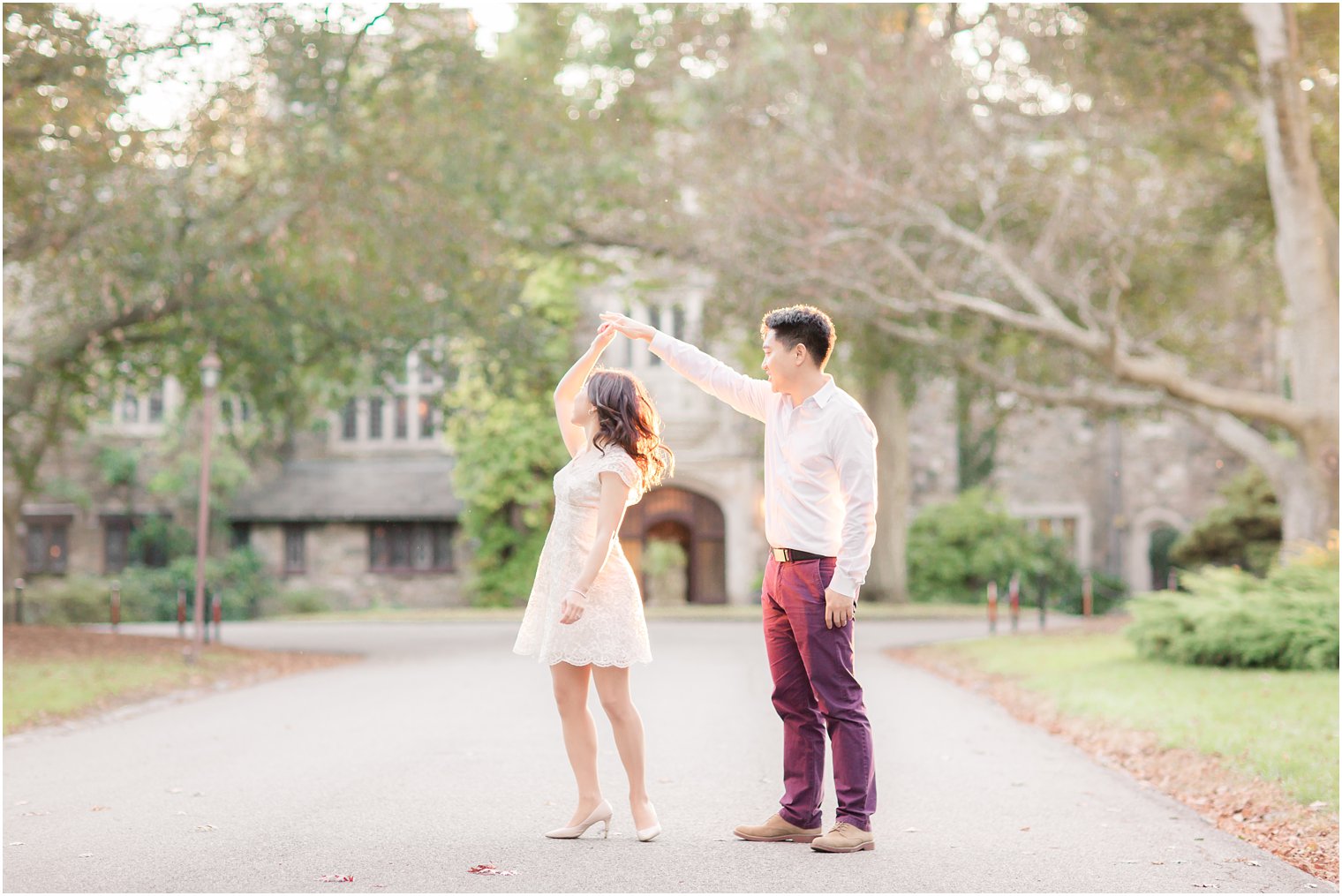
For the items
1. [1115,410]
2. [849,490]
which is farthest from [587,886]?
[1115,410]

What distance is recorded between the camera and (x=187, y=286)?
16.8 metres

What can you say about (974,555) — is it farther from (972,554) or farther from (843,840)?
(843,840)

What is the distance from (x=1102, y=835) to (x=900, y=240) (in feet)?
49.5

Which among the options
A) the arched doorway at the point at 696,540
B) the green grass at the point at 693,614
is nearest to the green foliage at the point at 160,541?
the green grass at the point at 693,614

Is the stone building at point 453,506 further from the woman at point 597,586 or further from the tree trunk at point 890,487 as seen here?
the woman at point 597,586

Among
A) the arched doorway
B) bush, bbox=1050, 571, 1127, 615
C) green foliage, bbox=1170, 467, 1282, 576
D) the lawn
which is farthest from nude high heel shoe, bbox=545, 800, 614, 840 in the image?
bush, bbox=1050, 571, 1127, 615

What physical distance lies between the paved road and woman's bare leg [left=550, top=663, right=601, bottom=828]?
0.17 m

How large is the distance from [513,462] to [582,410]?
2703 cm

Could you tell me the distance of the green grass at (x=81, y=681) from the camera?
38.6ft

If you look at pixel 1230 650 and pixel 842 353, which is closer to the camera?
pixel 1230 650

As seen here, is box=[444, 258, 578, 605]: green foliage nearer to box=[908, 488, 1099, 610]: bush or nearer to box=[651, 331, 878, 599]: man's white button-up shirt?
box=[908, 488, 1099, 610]: bush

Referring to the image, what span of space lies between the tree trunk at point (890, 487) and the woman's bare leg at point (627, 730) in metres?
24.1

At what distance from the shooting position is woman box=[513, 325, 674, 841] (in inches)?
223

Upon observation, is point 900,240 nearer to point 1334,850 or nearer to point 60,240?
point 60,240
